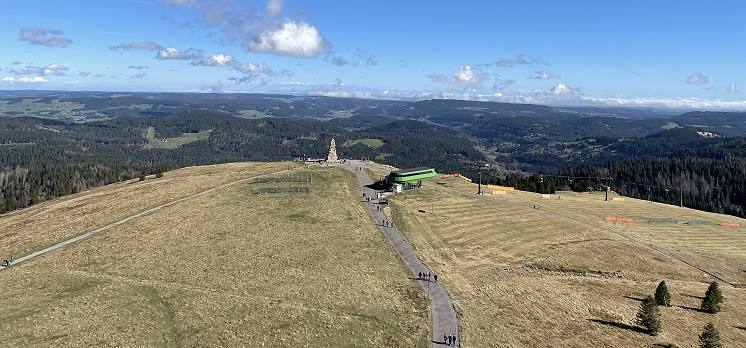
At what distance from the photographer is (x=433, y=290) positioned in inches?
2507

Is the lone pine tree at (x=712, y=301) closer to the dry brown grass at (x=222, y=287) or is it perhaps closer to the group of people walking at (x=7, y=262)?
the dry brown grass at (x=222, y=287)

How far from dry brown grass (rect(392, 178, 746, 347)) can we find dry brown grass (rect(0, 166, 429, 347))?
9732 mm

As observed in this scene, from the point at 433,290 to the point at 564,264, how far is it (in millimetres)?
27571

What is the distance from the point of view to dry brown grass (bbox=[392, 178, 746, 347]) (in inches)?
2202

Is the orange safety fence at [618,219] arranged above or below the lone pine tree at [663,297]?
above

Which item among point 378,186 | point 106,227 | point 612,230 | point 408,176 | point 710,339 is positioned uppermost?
point 408,176

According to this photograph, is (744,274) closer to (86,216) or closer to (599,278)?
(599,278)

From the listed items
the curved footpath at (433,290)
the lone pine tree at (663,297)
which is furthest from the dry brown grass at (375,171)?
the lone pine tree at (663,297)

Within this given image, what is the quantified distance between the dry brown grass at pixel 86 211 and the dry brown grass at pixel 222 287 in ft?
28.5

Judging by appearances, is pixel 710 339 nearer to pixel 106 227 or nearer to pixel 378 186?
pixel 378 186

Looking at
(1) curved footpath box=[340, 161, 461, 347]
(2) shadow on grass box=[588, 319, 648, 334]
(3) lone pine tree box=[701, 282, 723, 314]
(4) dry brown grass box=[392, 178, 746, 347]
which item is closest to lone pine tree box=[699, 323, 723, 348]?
(4) dry brown grass box=[392, 178, 746, 347]

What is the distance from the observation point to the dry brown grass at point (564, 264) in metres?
55.9

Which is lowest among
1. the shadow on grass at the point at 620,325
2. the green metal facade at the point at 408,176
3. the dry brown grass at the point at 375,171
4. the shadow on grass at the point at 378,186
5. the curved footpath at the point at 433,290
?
the shadow on grass at the point at 620,325

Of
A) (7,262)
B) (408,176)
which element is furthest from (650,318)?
(7,262)
